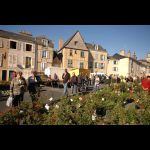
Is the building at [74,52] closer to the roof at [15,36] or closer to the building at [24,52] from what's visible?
the building at [24,52]

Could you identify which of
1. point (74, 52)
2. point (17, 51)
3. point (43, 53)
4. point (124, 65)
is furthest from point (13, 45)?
point (124, 65)

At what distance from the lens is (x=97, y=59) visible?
131 feet

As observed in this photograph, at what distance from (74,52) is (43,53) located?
452 cm

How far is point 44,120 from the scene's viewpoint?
18.3ft

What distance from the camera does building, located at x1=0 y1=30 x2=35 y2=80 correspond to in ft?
83.0

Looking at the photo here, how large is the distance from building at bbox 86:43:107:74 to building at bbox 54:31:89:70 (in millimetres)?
3345

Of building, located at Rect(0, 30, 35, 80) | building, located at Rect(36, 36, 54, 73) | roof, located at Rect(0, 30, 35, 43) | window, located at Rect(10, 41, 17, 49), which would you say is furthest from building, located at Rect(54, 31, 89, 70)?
window, located at Rect(10, 41, 17, 49)

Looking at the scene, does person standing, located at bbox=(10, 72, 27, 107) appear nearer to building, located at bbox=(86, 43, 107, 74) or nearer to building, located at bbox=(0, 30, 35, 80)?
building, located at bbox=(0, 30, 35, 80)

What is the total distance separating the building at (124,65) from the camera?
1918 inches

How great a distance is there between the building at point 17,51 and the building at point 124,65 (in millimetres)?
20652

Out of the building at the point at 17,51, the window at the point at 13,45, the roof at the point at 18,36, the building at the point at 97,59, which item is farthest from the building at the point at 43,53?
the building at the point at 97,59

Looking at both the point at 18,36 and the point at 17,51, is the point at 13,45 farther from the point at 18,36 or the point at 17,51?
the point at 18,36
